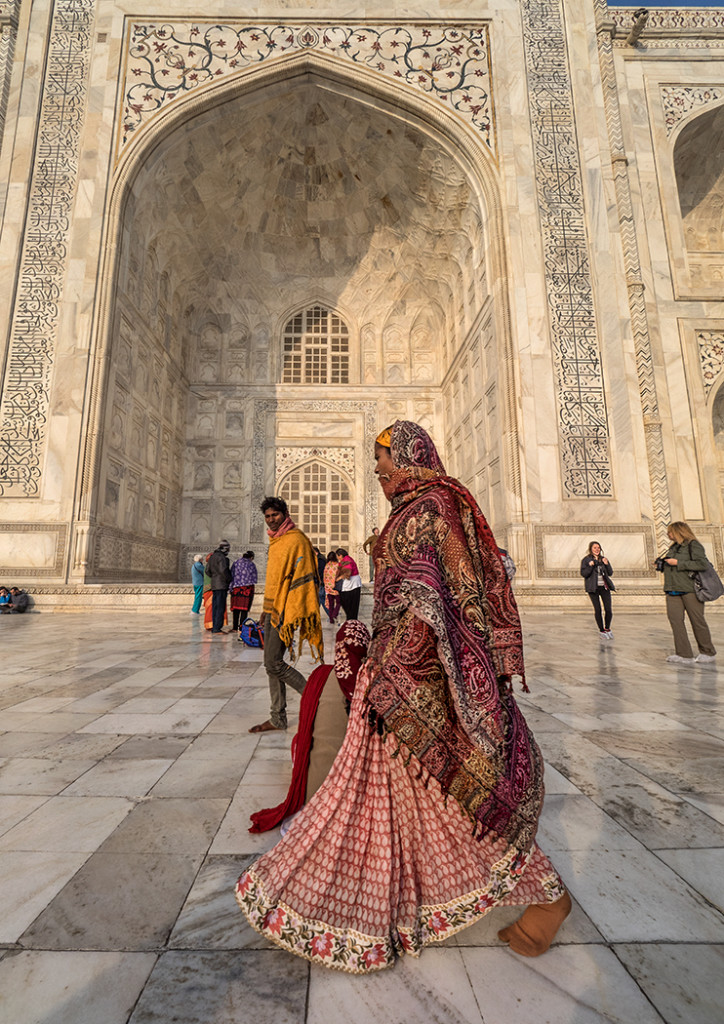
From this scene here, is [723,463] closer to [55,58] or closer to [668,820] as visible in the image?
[668,820]

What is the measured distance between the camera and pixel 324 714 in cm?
A: 152

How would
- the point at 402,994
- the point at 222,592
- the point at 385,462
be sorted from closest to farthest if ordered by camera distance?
the point at 402,994, the point at 385,462, the point at 222,592

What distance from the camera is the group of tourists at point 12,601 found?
8.36 m

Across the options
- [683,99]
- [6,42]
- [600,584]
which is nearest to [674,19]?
[683,99]

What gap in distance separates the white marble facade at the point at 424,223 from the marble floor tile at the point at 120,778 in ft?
25.3

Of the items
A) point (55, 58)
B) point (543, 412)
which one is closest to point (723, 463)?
point (543, 412)

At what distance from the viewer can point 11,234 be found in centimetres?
997

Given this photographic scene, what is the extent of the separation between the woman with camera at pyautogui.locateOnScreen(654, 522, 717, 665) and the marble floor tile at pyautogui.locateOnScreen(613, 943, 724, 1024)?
3956 mm

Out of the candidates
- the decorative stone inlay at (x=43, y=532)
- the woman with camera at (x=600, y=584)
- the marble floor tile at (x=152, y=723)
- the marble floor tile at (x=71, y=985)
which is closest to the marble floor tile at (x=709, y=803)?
the marble floor tile at (x=71, y=985)

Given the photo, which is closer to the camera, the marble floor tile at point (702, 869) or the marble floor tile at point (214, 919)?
the marble floor tile at point (214, 919)

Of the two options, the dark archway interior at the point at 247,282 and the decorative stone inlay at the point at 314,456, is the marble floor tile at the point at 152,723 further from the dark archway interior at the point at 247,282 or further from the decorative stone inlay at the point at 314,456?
the decorative stone inlay at the point at 314,456

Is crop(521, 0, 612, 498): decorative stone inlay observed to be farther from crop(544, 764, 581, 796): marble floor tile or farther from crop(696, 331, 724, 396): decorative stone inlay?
crop(544, 764, 581, 796): marble floor tile

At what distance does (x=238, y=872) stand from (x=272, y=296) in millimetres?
16266

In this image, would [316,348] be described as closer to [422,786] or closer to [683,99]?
[683,99]
